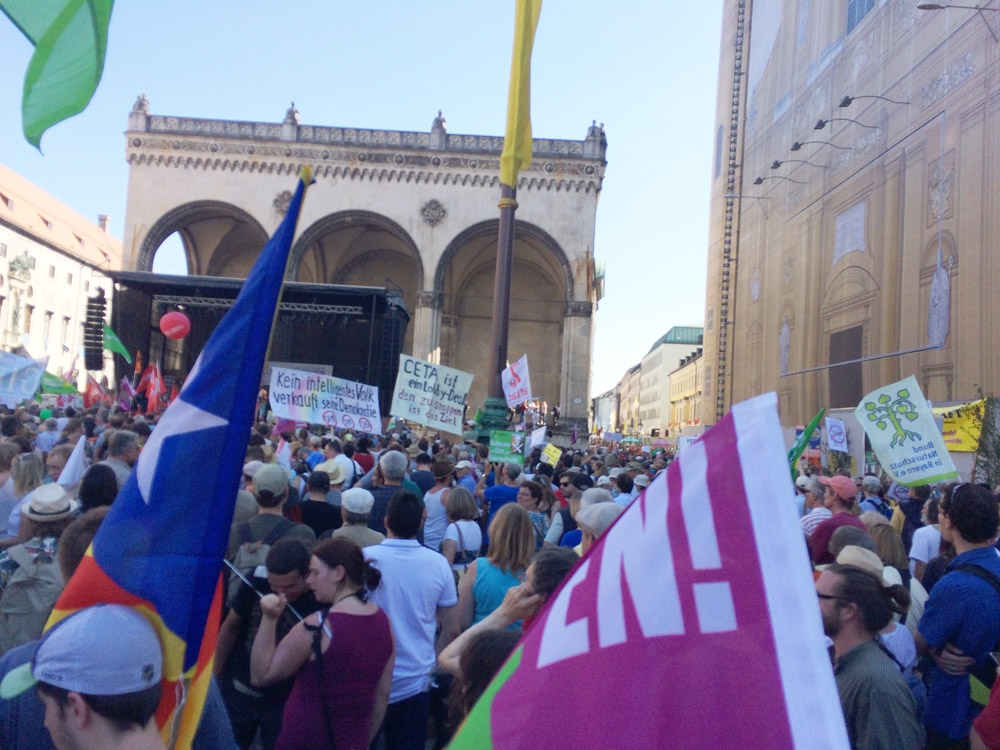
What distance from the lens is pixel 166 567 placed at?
180 centimetres

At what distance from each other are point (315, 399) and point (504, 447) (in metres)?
2.20

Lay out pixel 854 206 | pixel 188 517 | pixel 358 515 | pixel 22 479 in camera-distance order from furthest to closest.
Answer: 1. pixel 854 206
2. pixel 22 479
3. pixel 358 515
4. pixel 188 517

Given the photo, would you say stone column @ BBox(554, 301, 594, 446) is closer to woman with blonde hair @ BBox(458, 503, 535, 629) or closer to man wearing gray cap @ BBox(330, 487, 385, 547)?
man wearing gray cap @ BBox(330, 487, 385, 547)

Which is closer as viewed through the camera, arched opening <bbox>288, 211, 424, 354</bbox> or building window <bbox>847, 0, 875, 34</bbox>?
building window <bbox>847, 0, 875, 34</bbox>

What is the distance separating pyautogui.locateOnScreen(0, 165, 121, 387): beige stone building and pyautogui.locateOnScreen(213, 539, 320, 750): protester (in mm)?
35915

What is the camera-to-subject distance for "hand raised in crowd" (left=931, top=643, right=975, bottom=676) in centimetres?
290

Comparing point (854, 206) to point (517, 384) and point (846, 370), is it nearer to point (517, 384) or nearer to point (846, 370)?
point (846, 370)

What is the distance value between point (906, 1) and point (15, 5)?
19593 mm

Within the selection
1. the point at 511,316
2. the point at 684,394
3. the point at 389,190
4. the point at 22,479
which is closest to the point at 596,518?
the point at 22,479

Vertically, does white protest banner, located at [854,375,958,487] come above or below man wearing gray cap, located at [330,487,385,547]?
above

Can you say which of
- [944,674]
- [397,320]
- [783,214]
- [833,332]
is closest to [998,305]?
[833,332]

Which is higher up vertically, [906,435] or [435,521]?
[906,435]

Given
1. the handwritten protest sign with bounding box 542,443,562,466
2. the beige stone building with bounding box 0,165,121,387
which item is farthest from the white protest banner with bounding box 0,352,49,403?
the beige stone building with bounding box 0,165,121,387

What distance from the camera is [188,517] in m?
1.85
